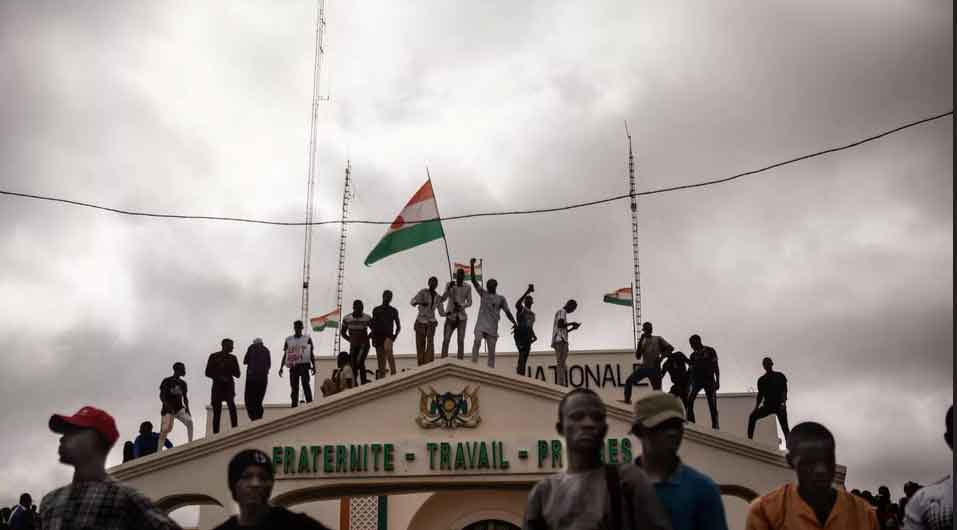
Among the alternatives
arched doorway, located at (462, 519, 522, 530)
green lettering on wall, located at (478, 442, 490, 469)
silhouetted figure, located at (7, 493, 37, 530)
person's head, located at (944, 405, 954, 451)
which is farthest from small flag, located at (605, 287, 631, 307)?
person's head, located at (944, 405, 954, 451)

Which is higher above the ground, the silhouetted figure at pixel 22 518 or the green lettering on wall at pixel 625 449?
the green lettering on wall at pixel 625 449

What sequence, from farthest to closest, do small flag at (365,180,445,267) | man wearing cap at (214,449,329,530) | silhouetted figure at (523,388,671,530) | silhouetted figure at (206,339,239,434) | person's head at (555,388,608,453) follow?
small flag at (365,180,445,267) < silhouetted figure at (206,339,239,434) < man wearing cap at (214,449,329,530) < person's head at (555,388,608,453) < silhouetted figure at (523,388,671,530)

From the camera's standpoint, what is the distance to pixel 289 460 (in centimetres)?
1762

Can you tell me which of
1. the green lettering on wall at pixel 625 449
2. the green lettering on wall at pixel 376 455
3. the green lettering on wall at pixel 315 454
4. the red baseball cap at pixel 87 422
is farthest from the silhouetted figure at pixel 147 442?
the red baseball cap at pixel 87 422

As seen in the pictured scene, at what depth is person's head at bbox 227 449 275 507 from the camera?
4.69 metres

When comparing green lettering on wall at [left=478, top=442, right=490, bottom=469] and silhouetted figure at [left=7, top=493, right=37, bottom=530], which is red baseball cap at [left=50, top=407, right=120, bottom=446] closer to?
silhouetted figure at [left=7, top=493, right=37, bottom=530]

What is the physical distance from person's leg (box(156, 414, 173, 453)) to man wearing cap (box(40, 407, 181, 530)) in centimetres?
1315

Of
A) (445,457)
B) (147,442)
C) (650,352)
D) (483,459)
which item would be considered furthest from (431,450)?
(147,442)

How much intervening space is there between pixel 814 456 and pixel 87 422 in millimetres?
3408

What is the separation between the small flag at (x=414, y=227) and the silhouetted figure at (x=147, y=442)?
15.9 ft

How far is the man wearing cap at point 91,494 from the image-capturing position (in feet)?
15.6

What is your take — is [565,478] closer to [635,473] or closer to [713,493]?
[635,473]

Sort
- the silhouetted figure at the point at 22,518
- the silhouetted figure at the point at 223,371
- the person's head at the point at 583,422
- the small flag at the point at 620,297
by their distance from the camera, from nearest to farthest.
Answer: the person's head at the point at 583,422 < the silhouetted figure at the point at 22,518 < the silhouetted figure at the point at 223,371 < the small flag at the point at 620,297

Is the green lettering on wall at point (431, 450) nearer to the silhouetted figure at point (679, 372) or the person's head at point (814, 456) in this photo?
the silhouetted figure at point (679, 372)
